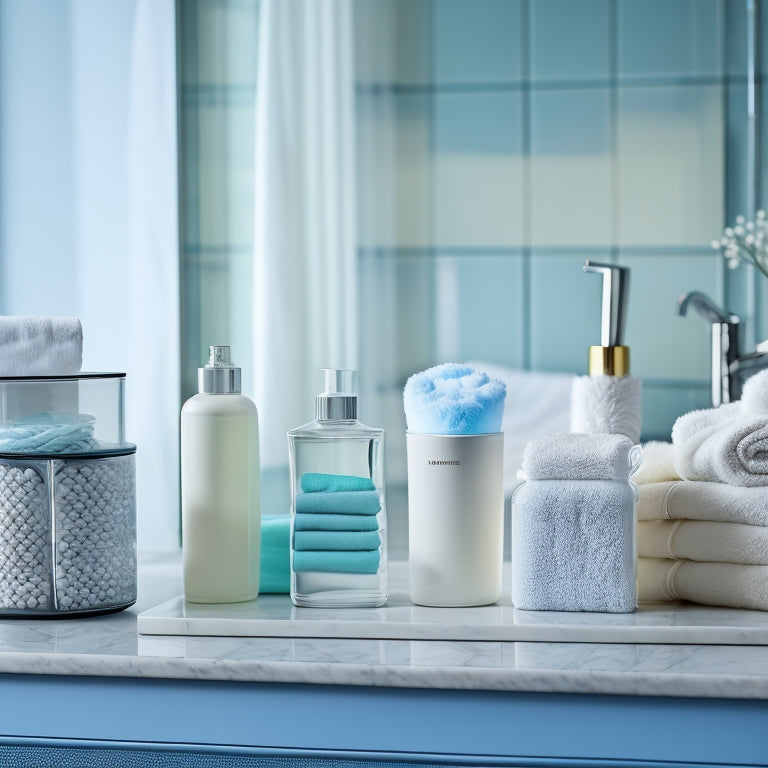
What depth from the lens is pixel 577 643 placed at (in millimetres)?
668

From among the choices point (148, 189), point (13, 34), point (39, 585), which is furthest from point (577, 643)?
point (13, 34)

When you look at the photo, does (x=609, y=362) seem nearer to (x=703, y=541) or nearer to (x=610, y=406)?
(x=610, y=406)

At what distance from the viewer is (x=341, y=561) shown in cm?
75

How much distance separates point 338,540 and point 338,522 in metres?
0.01

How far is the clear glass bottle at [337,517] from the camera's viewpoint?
2.44 feet

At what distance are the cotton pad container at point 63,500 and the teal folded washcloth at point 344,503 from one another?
149mm

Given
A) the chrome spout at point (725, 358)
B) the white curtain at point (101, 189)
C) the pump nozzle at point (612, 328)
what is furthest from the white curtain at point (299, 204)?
the pump nozzle at point (612, 328)

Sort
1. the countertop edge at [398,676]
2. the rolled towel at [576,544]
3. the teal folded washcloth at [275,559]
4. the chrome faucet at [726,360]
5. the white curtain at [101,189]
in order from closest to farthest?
the countertop edge at [398,676] < the rolled towel at [576,544] < the teal folded washcloth at [275,559] < the chrome faucet at [726,360] < the white curtain at [101,189]

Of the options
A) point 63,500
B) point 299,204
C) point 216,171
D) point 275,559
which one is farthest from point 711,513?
point 216,171

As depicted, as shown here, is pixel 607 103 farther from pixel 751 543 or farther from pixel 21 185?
pixel 751 543

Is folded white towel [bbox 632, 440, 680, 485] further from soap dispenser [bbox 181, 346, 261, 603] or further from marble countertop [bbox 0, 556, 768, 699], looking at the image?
soap dispenser [bbox 181, 346, 261, 603]

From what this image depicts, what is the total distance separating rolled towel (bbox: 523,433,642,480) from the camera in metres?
0.71

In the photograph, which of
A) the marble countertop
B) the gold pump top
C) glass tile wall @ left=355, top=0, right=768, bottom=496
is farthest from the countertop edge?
glass tile wall @ left=355, top=0, right=768, bottom=496

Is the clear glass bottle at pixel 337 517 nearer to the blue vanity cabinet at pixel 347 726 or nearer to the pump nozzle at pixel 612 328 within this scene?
the blue vanity cabinet at pixel 347 726
